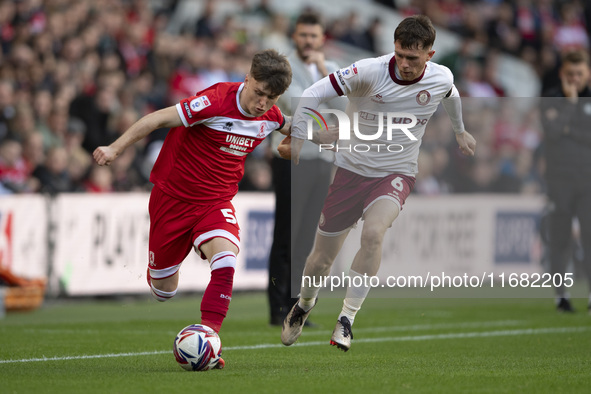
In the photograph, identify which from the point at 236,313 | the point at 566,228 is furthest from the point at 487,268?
the point at 236,313

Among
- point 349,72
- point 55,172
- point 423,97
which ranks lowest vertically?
point 55,172

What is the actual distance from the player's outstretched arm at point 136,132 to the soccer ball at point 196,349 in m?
1.20

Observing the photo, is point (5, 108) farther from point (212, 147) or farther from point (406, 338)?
point (212, 147)

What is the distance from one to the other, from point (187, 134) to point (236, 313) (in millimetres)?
4842

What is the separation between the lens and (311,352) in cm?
770

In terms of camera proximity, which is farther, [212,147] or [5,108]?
[5,108]

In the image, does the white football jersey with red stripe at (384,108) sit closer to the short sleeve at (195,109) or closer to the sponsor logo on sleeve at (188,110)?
the short sleeve at (195,109)

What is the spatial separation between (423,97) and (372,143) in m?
0.53

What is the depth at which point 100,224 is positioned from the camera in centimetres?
1245

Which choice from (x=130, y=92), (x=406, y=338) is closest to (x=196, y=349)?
(x=406, y=338)

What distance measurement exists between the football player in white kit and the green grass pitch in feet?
1.99

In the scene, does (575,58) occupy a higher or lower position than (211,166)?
higher

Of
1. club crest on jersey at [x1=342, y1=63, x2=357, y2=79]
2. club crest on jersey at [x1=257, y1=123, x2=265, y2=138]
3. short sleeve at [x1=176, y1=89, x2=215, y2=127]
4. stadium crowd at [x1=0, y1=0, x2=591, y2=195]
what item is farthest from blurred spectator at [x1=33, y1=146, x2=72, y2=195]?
club crest on jersey at [x1=342, y1=63, x2=357, y2=79]

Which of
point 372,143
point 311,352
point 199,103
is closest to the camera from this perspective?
point 199,103
